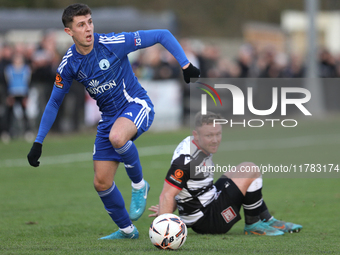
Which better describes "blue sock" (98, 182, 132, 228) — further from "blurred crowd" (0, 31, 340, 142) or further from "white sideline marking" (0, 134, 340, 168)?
"blurred crowd" (0, 31, 340, 142)

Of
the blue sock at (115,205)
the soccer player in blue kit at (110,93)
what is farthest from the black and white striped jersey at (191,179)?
the blue sock at (115,205)

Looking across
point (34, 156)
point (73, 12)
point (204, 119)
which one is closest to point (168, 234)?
point (204, 119)

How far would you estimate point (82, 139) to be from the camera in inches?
620

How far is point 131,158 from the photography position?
18.1 feet

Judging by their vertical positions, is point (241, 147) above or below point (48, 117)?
below

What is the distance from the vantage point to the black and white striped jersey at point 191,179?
18.0ft

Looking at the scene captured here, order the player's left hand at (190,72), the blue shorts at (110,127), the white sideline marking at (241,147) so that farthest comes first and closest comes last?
1. the white sideline marking at (241,147)
2. the blue shorts at (110,127)
3. the player's left hand at (190,72)

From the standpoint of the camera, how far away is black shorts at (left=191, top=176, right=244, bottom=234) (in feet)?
18.8

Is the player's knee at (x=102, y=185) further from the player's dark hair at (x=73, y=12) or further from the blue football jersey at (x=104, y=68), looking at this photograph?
the player's dark hair at (x=73, y=12)

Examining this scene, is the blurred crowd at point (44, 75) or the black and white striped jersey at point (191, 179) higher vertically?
the black and white striped jersey at point (191, 179)

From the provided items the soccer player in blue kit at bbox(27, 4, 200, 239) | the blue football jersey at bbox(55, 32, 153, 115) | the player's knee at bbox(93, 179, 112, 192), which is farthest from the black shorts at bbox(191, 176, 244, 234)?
the blue football jersey at bbox(55, 32, 153, 115)

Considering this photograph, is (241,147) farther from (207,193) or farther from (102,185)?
(102,185)

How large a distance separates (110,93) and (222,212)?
1.71 m

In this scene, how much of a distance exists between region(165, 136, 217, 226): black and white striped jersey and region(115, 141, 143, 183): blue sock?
0.37m
